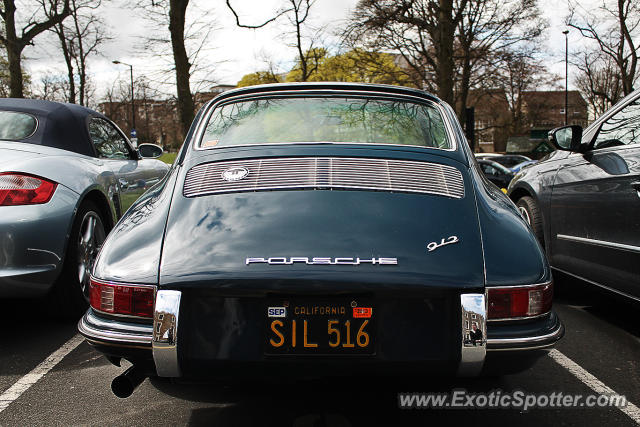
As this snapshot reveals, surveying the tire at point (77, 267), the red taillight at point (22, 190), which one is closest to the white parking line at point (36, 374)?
the tire at point (77, 267)

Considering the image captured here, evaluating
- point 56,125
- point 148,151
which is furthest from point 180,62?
point 56,125

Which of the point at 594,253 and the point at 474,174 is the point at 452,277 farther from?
the point at 594,253

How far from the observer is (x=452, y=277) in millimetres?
2102

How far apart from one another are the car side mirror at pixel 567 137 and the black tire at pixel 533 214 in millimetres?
756

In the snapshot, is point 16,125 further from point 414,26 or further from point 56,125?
point 414,26

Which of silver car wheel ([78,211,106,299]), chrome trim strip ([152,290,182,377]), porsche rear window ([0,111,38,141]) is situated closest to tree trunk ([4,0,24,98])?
porsche rear window ([0,111,38,141])

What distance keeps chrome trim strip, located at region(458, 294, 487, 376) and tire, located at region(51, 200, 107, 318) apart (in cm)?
294

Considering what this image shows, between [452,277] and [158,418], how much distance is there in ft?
4.98

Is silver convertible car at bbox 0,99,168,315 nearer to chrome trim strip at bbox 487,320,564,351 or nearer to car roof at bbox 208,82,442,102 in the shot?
car roof at bbox 208,82,442,102

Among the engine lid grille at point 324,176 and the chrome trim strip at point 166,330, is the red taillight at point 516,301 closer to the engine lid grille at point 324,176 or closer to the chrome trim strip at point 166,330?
the engine lid grille at point 324,176

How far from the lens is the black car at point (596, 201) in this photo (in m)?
3.66

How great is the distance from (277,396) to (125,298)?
2.93 feet

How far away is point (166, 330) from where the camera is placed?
2.09 metres

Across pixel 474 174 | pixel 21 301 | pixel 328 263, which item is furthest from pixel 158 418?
pixel 21 301
